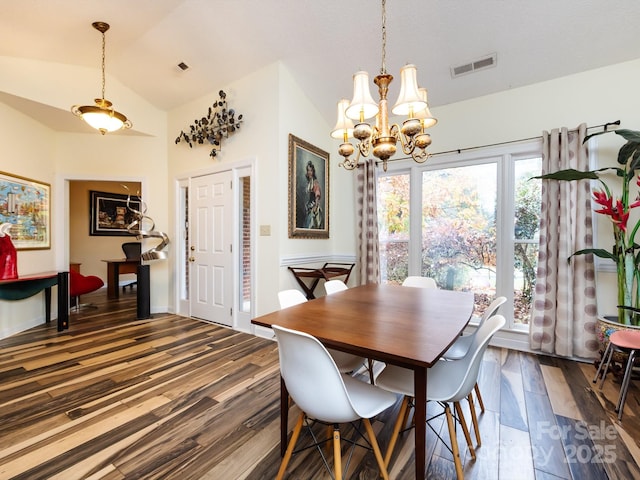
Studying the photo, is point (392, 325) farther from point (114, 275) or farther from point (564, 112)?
point (114, 275)

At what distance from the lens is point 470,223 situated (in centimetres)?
340

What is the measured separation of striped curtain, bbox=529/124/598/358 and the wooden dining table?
1.32 metres

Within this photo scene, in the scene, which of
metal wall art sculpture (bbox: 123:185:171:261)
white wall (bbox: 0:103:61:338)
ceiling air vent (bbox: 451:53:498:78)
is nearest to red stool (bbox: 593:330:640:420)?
ceiling air vent (bbox: 451:53:498:78)

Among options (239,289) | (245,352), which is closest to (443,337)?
(245,352)

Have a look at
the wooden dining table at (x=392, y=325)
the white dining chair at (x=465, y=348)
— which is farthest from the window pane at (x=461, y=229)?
the white dining chair at (x=465, y=348)

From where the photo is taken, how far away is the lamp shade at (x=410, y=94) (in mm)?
1718

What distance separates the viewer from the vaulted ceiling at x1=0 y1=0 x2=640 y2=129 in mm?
2451

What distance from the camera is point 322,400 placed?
3.80 feet

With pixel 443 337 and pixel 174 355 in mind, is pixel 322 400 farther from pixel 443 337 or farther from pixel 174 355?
pixel 174 355

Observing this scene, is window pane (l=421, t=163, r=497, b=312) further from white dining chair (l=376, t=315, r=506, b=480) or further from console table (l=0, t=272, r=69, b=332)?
console table (l=0, t=272, r=69, b=332)

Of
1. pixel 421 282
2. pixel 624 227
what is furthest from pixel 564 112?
pixel 421 282

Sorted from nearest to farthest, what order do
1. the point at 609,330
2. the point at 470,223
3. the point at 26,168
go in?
the point at 609,330 → the point at 470,223 → the point at 26,168

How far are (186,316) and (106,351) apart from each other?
4.32 feet

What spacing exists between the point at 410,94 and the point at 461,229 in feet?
7.28
